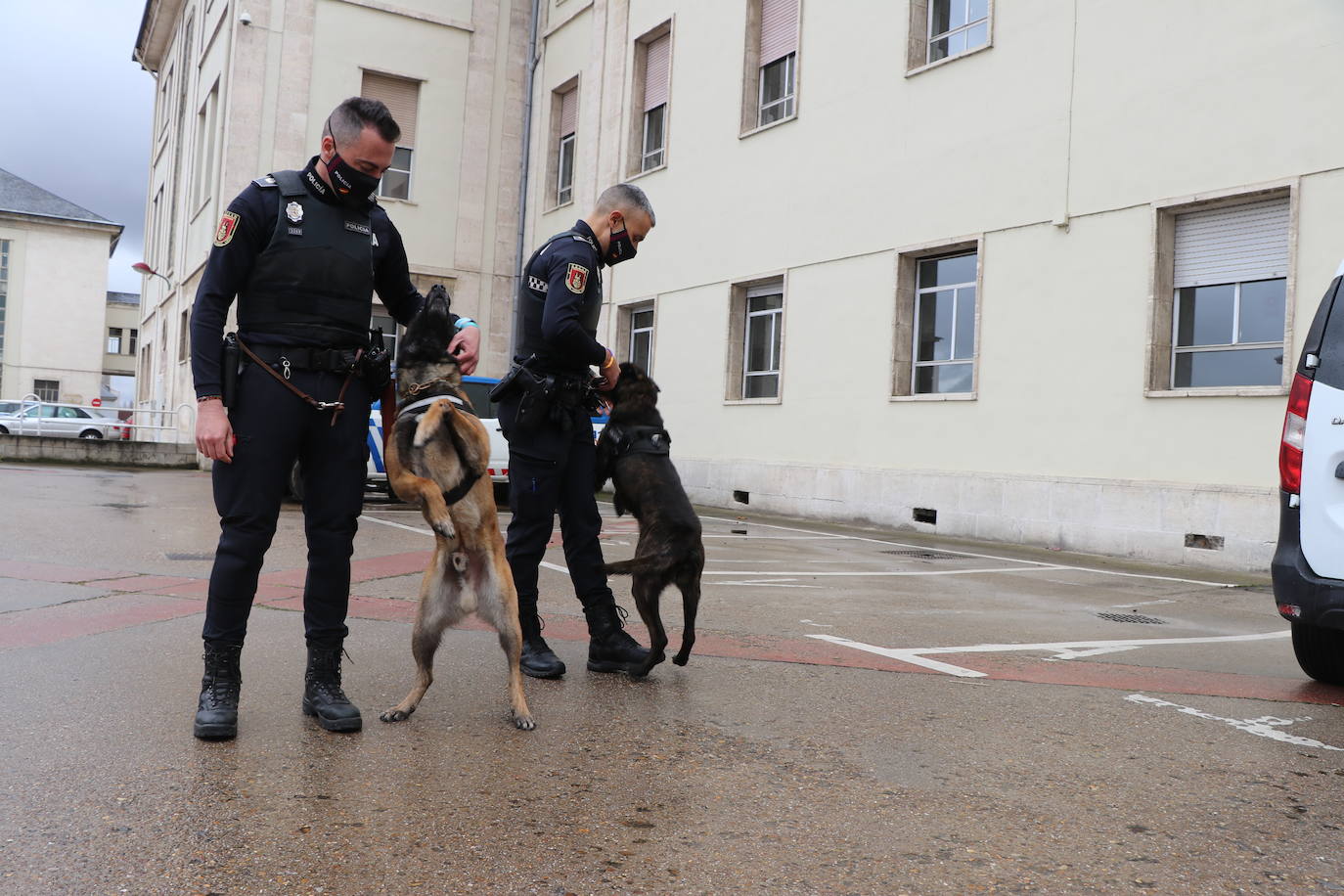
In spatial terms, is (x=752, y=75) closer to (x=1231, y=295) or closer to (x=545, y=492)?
(x=1231, y=295)

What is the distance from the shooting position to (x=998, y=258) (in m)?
12.5

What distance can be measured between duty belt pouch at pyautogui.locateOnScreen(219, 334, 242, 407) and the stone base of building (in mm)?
8696

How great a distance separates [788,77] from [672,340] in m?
4.52

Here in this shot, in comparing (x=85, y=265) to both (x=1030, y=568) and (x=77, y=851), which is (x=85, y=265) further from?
(x=77, y=851)

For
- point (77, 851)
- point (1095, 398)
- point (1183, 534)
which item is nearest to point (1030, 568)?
point (1183, 534)

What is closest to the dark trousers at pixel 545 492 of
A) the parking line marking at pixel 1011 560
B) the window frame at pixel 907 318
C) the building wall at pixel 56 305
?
the parking line marking at pixel 1011 560

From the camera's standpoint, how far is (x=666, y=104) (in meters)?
19.1

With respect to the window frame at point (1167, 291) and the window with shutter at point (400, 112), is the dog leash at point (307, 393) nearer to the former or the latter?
the window frame at point (1167, 291)

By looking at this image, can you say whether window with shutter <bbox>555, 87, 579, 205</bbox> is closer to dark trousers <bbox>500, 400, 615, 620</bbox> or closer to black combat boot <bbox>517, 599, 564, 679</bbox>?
dark trousers <bbox>500, 400, 615, 620</bbox>

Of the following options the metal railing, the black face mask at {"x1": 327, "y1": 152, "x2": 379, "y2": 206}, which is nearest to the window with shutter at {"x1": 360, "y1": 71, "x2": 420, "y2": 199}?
the metal railing

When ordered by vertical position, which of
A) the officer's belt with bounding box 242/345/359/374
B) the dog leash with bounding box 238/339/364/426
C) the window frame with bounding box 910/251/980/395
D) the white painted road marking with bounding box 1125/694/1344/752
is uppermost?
the window frame with bounding box 910/251/980/395

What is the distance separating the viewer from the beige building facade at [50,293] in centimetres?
5981

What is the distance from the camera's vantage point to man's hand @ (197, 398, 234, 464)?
341 centimetres

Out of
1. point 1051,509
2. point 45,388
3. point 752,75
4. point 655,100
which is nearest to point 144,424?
point 655,100
